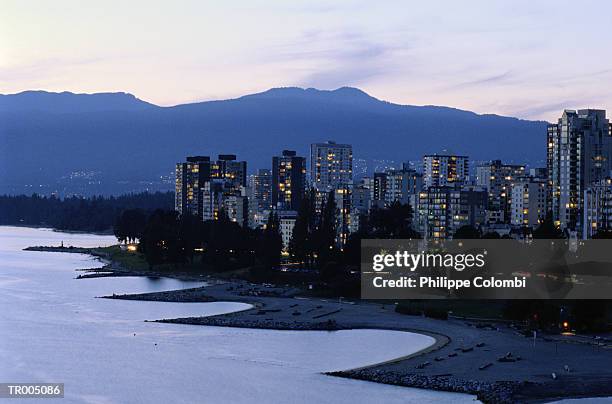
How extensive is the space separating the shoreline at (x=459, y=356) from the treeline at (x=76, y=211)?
351 ft

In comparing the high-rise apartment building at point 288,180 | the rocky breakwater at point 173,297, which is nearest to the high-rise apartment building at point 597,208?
the rocky breakwater at point 173,297

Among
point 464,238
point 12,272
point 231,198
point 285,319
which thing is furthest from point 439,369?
point 231,198

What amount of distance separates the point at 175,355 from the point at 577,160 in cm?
6442

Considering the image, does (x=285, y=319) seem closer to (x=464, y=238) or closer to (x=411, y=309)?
(x=411, y=309)

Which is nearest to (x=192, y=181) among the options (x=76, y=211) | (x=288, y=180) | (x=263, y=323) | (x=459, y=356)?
(x=288, y=180)

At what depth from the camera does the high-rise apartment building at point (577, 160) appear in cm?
9669

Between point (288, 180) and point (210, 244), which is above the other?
point (288, 180)

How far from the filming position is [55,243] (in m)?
120

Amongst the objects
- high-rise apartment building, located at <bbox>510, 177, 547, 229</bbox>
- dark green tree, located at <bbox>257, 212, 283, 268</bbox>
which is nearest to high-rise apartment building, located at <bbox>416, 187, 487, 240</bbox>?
high-rise apartment building, located at <bbox>510, 177, 547, 229</bbox>

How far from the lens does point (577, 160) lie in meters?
97.9

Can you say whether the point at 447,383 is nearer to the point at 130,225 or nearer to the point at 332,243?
the point at 332,243

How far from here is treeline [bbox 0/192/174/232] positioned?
161 meters

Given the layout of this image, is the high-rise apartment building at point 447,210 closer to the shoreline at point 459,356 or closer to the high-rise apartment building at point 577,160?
the high-rise apartment building at point 577,160

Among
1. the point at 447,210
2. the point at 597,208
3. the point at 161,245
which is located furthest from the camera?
A: the point at 447,210
